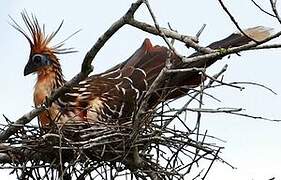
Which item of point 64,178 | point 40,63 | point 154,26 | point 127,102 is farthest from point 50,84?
point 154,26

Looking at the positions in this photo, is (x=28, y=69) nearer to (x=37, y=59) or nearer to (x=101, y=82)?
(x=37, y=59)

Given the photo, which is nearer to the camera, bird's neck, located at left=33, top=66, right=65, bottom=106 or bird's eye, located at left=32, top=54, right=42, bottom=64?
bird's neck, located at left=33, top=66, right=65, bottom=106

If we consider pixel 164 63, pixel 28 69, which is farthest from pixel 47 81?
pixel 164 63

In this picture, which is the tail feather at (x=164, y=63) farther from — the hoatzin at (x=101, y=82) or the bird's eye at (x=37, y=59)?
the bird's eye at (x=37, y=59)

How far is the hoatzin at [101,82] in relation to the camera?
5.93 meters

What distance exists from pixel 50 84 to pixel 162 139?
1434mm

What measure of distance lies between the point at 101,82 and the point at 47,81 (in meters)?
0.46

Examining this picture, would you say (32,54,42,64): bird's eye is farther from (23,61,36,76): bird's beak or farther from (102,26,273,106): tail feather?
(102,26,273,106): tail feather

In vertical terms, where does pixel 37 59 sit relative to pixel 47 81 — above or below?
above

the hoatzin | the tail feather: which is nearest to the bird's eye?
the hoatzin

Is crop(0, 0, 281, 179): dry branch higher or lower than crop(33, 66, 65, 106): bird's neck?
lower

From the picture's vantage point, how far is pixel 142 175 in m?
5.44

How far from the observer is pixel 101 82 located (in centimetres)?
655

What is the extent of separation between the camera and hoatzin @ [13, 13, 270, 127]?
19.5 ft
